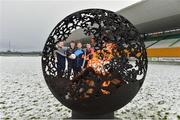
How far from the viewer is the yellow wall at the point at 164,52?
24.1 meters

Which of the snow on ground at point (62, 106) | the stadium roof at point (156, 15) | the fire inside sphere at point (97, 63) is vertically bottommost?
the snow on ground at point (62, 106)

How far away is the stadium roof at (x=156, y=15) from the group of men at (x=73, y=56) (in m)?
23.4

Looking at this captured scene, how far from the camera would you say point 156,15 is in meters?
29.1

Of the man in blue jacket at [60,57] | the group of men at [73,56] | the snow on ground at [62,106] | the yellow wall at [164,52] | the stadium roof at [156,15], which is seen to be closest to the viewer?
the group of men at [73,56]

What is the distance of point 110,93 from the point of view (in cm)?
392

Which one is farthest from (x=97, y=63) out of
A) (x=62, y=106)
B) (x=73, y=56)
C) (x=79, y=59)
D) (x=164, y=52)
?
(x=164, y=52)

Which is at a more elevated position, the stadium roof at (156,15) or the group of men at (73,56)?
the stadium roof at (156,15)

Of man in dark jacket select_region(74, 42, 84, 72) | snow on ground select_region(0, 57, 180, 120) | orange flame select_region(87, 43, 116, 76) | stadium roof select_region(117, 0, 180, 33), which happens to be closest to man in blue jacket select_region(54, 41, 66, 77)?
man in dark jacket select_region(74, 42, 84, 72)

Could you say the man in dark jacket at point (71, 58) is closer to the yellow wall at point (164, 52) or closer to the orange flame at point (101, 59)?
the orange flame at point (101, 59)

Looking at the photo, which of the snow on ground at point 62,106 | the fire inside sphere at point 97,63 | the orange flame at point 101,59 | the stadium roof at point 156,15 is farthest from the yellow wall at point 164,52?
the orange flame at point 101,59

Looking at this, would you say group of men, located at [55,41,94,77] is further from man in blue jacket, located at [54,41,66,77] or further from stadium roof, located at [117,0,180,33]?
stadium roof, located at [117,0,180,33]

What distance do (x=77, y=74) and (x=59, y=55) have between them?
1.61 ft

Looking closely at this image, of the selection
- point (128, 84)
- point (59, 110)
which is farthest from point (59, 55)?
point (59, 110)

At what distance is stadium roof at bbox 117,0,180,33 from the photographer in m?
26.9
